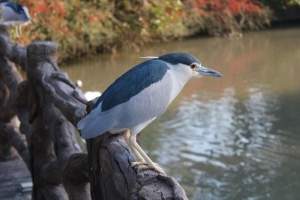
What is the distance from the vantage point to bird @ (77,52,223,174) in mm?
1591

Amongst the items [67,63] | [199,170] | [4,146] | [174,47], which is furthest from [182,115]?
[174,47]

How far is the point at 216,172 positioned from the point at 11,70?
192 centimetres

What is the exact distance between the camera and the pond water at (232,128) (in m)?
4.71

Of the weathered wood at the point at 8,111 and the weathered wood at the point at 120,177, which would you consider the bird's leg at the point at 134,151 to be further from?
the weathered wood at the point at 8,111

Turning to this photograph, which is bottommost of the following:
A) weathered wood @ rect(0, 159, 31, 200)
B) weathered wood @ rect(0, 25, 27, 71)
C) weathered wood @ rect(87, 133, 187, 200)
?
weathered wood @ rect(0, 159, 31, 200)

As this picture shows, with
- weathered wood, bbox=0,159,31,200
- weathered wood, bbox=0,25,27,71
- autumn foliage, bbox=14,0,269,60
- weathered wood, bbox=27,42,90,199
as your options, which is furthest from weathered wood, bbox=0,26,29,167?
autumn foliage, bbox=14,0,269,60

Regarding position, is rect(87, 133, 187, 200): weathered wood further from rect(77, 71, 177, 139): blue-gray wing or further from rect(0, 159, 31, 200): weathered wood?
rect(0, 159, 31, 200): weathered wood

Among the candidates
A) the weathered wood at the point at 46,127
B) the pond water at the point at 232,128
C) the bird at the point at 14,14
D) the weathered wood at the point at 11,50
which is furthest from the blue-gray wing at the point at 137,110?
the bird at the point at 14,14

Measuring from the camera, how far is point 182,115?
22.0ft

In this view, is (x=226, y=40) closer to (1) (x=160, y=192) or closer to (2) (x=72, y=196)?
(2) (x=72, y=196)

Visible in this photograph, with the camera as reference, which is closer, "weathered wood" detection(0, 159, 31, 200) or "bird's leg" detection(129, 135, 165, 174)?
"bird's leg" detection(129, 135, 165, 174)

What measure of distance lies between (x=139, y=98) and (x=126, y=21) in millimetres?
9725

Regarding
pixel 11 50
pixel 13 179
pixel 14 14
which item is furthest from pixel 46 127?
pixel 14 14

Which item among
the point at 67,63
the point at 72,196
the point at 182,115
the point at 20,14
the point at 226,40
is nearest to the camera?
the point at 72,196
